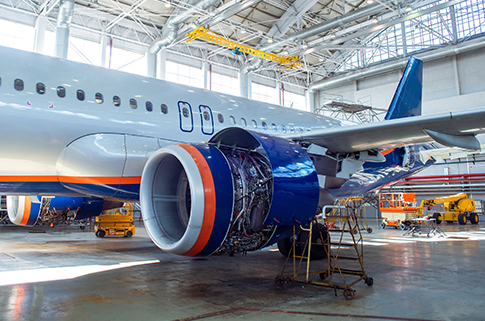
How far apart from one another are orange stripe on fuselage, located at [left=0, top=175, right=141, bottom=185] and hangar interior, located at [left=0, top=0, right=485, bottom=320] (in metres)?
1.44

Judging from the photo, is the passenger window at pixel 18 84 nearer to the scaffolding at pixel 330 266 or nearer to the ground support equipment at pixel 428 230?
the scaffolding at pixel 330 266

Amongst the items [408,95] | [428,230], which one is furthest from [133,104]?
[428,230]

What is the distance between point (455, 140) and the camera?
579 centimetres

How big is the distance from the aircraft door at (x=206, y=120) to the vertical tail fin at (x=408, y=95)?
4700mm

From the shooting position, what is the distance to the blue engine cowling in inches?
381

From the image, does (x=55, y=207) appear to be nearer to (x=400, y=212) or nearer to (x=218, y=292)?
(x=218, y=292)

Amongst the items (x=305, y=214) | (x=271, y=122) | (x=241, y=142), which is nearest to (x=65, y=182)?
(x=241, y=142)

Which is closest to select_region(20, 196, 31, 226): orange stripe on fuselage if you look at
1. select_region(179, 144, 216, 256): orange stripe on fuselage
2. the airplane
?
the airplane

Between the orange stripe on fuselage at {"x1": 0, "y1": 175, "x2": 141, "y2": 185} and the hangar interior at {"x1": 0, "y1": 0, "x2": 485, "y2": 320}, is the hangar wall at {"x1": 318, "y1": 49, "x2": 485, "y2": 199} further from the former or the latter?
the orange stripe on fuselage at {"x1": 0, "y1": 175, "x2": 141, "y2": 185}

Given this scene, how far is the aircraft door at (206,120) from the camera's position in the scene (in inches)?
301

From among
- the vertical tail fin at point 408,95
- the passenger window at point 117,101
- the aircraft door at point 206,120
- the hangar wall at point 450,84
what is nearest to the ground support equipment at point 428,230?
the vertical tail fin at point 408,95

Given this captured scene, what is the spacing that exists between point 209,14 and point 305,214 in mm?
17222

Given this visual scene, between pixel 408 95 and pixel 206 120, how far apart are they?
5.92m

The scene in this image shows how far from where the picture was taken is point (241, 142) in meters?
5.10
